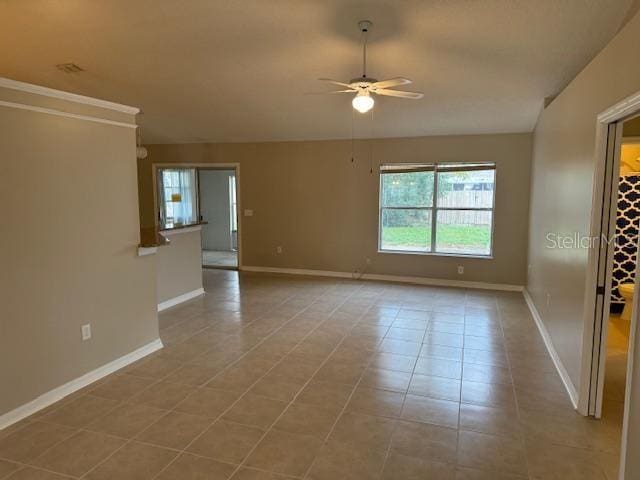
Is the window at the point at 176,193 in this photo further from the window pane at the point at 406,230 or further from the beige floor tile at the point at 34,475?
the beige floor tile at the point at 34,475

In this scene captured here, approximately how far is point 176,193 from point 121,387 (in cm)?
574

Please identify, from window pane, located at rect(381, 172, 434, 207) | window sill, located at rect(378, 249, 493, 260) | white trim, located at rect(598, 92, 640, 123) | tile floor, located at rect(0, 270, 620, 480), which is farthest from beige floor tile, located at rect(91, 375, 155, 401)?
window pane, located at rect(381, 172, 434, 207)

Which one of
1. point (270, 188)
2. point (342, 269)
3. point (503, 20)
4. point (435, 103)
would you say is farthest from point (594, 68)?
point (270, 188)

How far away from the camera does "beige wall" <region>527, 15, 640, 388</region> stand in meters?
2.33

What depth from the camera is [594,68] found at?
9.04 ft

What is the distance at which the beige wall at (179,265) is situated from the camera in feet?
17.3

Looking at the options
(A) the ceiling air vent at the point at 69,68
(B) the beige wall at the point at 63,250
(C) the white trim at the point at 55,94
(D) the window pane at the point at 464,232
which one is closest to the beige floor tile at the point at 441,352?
(B) the beige wall at the point at 63,250

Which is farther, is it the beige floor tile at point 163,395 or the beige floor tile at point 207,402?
the beige floor tile at point 163,395

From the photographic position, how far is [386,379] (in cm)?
337

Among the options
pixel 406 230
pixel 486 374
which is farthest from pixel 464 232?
pixel 486 374

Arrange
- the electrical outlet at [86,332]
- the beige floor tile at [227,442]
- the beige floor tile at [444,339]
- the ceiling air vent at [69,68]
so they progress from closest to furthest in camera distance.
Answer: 1. the beige floor tile at [227,442]
2. the electrical outlet at [86,332]
3. the beige floor tile at [444,339]
4. the ceiling air vent at [69,68]

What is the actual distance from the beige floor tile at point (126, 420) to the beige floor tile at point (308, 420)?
0.85m

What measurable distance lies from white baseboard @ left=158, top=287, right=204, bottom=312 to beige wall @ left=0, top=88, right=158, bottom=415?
1.51 metres

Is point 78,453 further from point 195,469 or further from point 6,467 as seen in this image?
point 195,469
